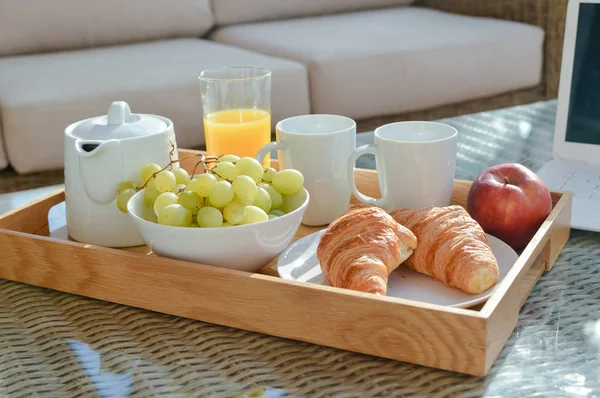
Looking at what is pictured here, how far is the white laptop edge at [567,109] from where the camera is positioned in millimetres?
1233

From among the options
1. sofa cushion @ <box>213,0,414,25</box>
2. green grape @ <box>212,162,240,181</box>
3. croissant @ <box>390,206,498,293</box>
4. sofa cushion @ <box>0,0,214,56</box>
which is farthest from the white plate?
sofa cushion @ <box>213,0,414,25</box>

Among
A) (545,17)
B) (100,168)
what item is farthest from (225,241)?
(545,17)

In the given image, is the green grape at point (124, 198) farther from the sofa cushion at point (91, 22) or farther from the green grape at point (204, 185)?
the sofa cushion at point (91, 22)

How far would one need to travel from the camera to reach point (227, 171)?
2.75ft

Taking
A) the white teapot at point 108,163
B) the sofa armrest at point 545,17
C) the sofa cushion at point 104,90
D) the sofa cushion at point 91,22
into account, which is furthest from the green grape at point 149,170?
the sofa armrest at point 545,17

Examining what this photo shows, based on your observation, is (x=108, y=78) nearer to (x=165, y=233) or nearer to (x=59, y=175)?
(x=59, y=175)

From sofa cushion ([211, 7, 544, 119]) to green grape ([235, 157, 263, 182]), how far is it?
1.36 m

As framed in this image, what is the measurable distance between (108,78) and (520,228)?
1407mm

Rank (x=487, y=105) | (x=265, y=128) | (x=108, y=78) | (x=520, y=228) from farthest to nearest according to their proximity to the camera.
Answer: (x=487, y=105)
(x=108, y=78)
(x=265, y=128)
(x=520, y=228)

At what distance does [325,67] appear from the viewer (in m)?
2.15

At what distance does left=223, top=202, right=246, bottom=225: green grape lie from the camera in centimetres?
77

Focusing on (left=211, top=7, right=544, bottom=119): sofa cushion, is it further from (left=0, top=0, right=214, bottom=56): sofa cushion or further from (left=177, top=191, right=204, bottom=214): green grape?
(left=177, top=191, right=204, bottom=214): green grape

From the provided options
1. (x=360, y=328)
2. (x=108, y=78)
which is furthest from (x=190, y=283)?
(x=108, y=78)

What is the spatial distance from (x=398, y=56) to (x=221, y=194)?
162 cm
